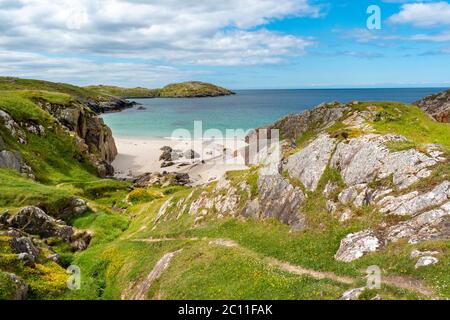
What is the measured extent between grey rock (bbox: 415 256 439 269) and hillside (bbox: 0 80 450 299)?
0.09m

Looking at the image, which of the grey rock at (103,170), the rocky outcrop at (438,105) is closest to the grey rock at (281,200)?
the grey rock at (103,170)

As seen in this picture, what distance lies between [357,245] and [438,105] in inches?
3584

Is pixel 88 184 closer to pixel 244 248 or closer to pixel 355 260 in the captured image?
pixel 244 248

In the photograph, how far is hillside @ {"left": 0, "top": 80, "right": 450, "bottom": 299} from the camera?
23.6m

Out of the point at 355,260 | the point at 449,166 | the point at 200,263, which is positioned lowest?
the point at 200,263

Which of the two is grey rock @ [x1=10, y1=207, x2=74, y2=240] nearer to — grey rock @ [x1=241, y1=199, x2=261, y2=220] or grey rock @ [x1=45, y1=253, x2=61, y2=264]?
grey rock @ [x1=45, y1=253, x2=61, y2=264]

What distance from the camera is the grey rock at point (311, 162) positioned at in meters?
36.5

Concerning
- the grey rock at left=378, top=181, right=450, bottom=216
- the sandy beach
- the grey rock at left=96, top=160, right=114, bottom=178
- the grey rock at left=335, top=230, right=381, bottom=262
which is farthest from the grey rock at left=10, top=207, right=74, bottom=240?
the grey rock at left=96, top=160, right=114, bottom=178

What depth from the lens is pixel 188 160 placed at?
110m

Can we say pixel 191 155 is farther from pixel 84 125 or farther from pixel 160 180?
pixel 84 125
